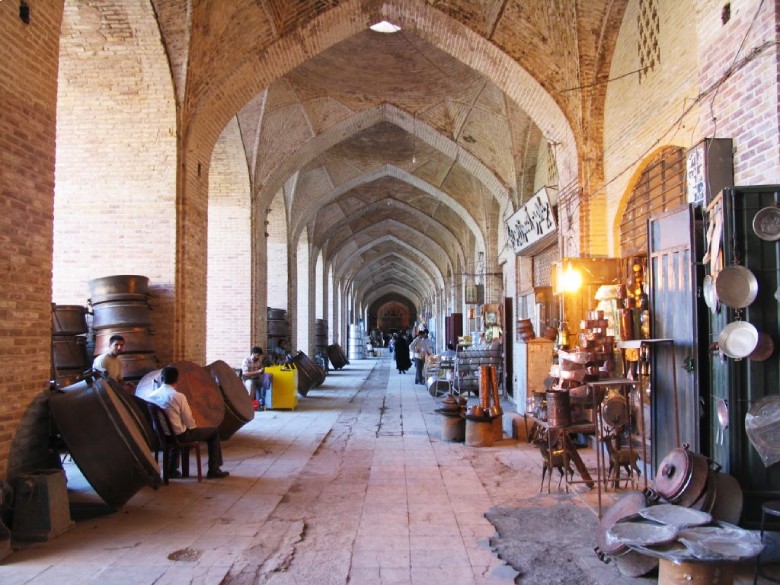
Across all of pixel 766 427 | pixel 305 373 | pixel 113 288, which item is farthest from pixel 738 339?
pixel 305 373

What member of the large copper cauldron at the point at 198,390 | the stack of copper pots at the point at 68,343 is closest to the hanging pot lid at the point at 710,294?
the large copper cauldron at the point at 198,390

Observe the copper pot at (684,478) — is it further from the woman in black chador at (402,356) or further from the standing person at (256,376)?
the woman in black chador at (402,356)

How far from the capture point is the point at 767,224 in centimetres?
389

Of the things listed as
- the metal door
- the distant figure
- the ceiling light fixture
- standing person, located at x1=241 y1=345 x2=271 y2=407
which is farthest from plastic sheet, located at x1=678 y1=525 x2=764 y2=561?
the distant figure

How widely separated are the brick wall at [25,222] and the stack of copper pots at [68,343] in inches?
99.4

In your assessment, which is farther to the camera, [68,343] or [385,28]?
[385,28]

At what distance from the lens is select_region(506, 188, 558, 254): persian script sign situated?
10547 millimetres

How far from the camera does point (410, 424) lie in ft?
31.6

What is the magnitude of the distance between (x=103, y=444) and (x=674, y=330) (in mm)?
4299

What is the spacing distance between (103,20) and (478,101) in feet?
23.4

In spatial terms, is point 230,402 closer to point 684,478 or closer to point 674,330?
point 674,330

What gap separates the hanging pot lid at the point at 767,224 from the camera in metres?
3.86

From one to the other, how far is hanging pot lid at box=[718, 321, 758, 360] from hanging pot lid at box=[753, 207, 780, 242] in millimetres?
541

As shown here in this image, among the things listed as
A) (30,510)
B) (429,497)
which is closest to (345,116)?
(429,497)
